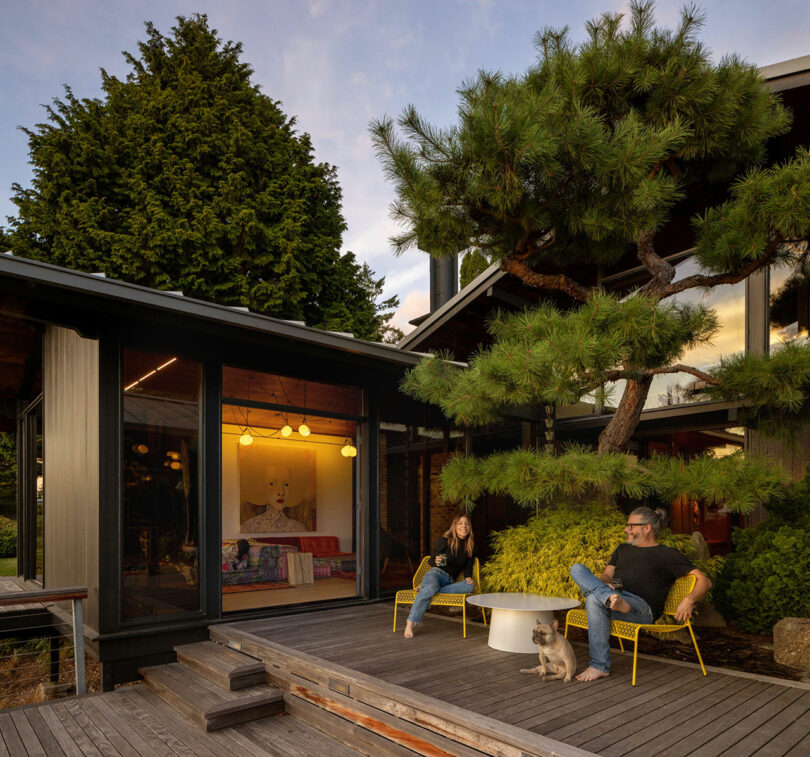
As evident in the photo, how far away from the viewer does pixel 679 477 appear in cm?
454

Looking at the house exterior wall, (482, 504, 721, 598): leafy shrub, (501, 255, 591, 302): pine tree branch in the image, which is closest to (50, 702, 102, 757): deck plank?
the house exterior wall

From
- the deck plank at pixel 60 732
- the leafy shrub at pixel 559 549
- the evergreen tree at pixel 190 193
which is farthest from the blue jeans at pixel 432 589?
the evergreen tree at pixel 190 193

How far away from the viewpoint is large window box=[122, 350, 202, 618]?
4734 mm

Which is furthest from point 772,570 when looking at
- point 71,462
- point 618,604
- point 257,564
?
point 71,462

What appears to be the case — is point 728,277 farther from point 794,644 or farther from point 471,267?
point 471,267

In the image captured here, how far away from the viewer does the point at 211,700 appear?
3850mm

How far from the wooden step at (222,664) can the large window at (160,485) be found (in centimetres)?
37

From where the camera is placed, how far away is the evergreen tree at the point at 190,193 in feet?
40.3

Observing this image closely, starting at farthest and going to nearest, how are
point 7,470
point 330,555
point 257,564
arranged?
1. point 7,470
2. point 330,555
3. point 257,564

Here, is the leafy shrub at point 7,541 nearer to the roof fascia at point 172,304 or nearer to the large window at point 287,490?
the large window at point 287,490

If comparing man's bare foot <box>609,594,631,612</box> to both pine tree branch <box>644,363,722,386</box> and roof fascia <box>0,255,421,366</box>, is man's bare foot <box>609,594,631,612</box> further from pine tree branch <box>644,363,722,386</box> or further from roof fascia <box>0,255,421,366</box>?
roof fascia <box>0,255,421,366</box>

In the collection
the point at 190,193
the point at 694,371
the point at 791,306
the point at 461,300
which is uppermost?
the point at 190,193

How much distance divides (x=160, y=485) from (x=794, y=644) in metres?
4.81

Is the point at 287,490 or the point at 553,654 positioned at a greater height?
the point at 287,490
